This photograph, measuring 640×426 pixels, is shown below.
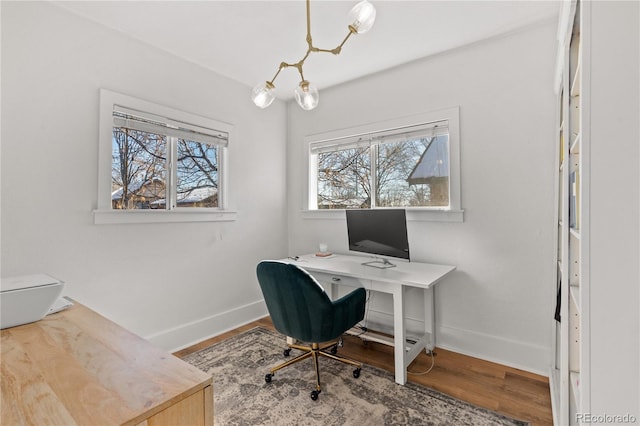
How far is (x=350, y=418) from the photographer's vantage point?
1691 mm

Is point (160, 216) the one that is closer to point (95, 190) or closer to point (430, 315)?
point (95, 190)

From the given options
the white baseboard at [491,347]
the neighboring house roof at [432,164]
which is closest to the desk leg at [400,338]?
the white baseboard at [491,347]

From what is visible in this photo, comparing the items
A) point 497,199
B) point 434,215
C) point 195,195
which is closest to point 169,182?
point 195,195

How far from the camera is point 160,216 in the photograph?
8.12 ft

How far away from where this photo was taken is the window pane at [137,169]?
7.51 feet

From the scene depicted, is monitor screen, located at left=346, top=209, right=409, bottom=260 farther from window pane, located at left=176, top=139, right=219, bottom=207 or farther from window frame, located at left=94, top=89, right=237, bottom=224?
window pane, located at left=176, top=139, right=219, bottom=207

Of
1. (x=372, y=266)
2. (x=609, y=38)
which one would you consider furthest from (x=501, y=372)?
(x=609, y=38)

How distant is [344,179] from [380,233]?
101cm

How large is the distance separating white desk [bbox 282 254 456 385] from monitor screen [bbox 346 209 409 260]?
16 centimetres

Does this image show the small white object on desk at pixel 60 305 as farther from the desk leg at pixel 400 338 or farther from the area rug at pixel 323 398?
the desk leg at pixel 400 338

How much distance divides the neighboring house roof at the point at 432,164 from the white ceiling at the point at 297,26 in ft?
2.61

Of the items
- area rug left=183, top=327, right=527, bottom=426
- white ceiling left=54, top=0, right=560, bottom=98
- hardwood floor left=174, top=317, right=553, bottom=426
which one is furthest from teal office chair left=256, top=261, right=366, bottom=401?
white ceiling left=54, top=0, right=560, bottom=98

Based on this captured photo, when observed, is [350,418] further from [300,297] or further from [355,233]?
[355,233]

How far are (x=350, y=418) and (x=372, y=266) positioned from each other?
1145mm
